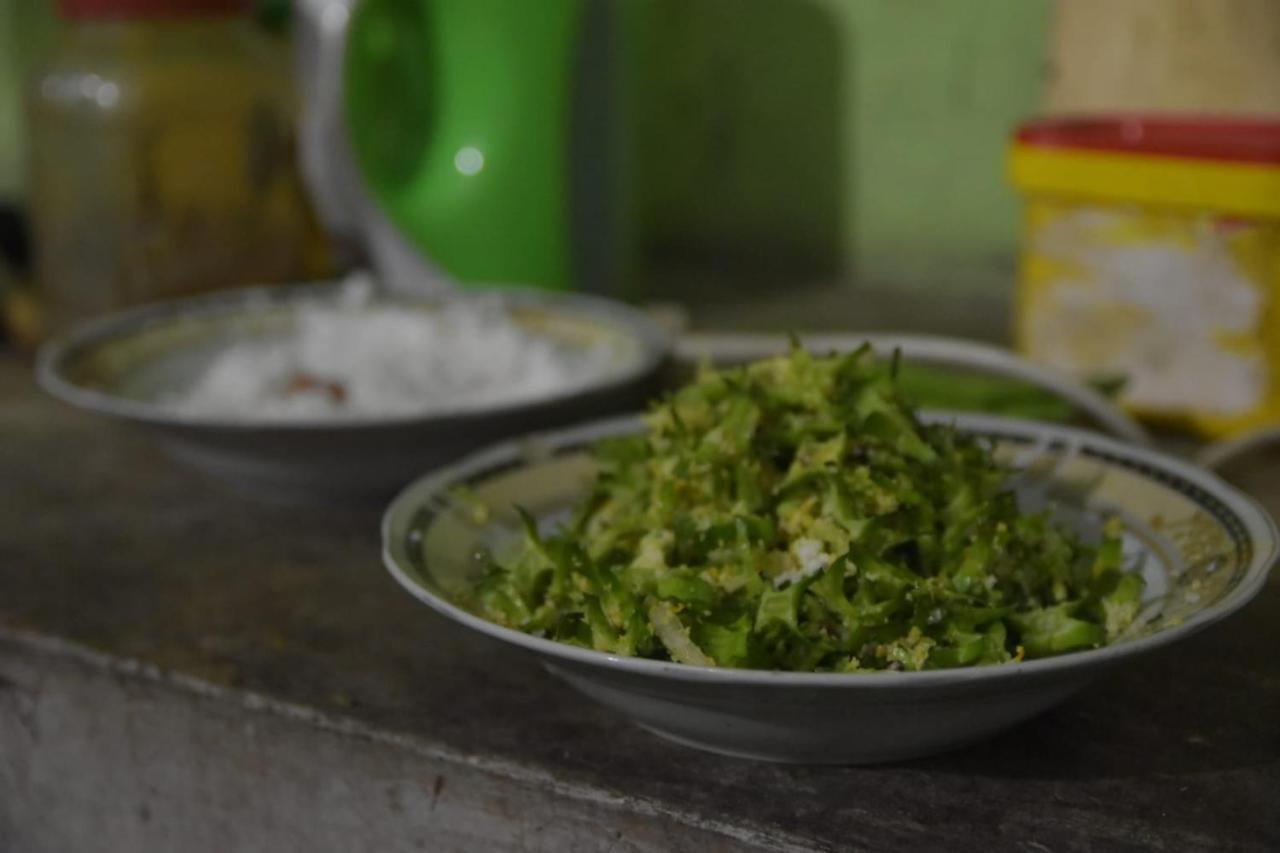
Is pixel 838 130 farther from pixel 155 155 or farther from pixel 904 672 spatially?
pixel 904 672

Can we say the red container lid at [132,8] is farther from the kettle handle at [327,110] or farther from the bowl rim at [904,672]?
the bowl rim at [904,672]

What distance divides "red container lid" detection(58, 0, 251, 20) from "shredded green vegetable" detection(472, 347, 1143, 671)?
2.55 ft

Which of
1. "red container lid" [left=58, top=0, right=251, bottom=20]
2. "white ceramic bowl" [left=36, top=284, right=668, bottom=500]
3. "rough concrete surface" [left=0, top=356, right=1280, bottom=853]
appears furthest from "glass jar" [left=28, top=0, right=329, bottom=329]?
"rough concrete surface" [left=0, top=356, right=1280, bottom=853]

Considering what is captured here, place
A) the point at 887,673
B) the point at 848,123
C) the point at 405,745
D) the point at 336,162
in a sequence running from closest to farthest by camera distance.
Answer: the point at 887,673, the point at 405,745, the point at 336,162, the point at 848,123

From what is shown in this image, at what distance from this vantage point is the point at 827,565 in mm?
521

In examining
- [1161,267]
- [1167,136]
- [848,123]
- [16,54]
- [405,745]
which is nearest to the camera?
[405,745]

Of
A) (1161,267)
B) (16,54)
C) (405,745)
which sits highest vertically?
(16,54)

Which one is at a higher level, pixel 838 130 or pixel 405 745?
pixel 838 130

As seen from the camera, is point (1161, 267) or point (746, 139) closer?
point (1161, 267)

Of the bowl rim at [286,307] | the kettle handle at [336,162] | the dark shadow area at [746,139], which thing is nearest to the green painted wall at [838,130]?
the dark shadow area at [746,139]

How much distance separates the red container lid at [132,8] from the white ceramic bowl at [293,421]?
32 centimetres

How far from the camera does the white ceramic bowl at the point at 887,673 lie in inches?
18.1

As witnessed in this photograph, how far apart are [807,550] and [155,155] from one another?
88 centimetres

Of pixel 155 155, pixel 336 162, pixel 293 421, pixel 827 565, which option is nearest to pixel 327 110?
pixel 336 162
